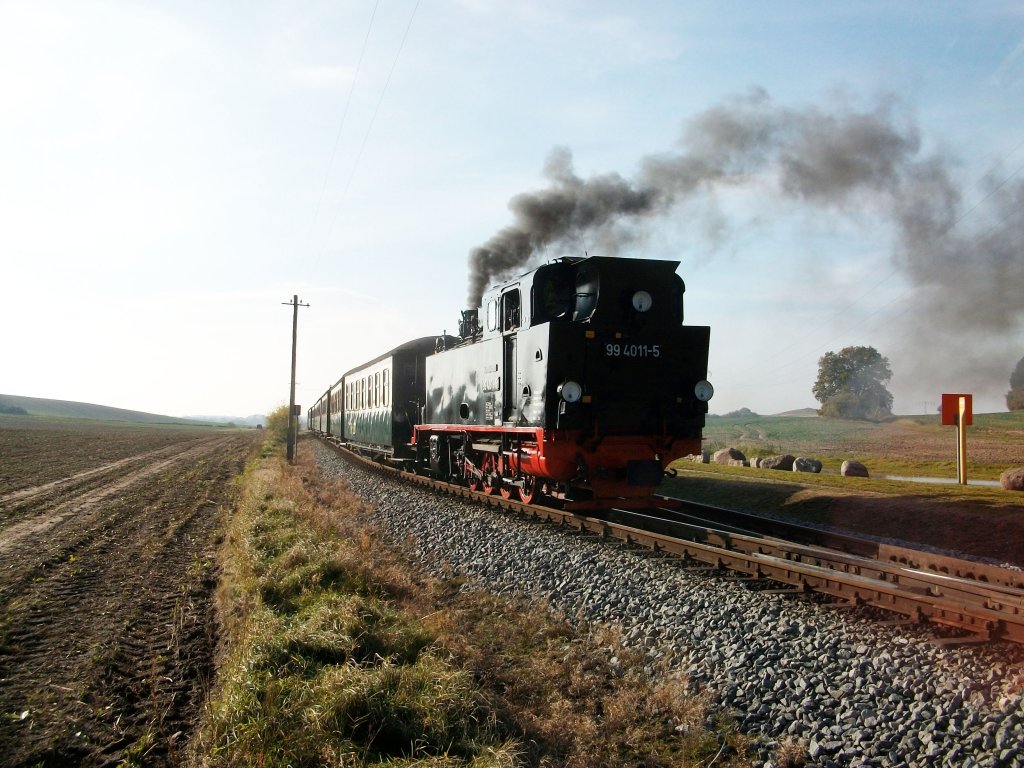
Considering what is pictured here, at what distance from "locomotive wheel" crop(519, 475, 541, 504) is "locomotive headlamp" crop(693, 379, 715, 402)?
2.96 meters

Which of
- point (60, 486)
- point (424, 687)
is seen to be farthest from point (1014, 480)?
point (60, 486)

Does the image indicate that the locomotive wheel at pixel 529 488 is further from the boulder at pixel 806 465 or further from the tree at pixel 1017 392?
the tree at pixel 1017 392

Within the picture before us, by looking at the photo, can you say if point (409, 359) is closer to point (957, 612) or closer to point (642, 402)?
point (642, 402)

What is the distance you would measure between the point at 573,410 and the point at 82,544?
7.85m

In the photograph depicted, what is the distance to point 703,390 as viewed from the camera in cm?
1102

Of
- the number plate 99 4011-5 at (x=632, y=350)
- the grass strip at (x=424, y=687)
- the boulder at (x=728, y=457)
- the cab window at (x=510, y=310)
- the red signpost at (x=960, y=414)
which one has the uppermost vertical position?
the cab window at (x=510, y=310)

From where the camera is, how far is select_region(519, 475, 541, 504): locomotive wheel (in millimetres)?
11984

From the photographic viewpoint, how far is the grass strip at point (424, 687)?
4074 millimetres

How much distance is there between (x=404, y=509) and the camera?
1384 centimetres

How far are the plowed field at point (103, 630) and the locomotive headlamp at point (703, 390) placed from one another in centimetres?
721

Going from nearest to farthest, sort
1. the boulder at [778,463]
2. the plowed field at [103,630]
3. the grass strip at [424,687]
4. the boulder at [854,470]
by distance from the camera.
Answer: the grass strip at [424,687] → the plowed field at [103,630] → the boulder at [854,470] → the boulder at [778,463]

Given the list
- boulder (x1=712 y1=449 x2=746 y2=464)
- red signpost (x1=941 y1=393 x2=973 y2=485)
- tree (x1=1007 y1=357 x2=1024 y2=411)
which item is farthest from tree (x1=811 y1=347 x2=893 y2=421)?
red signpost (x1=941 y1=393 x2=973 y2=485)

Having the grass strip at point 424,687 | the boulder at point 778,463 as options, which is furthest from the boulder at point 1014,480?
the grass strip at point 424,687

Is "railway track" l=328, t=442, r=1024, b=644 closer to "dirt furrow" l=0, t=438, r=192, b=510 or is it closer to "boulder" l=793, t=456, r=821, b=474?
"boulder" l=793, t=456, r=821, b=474
